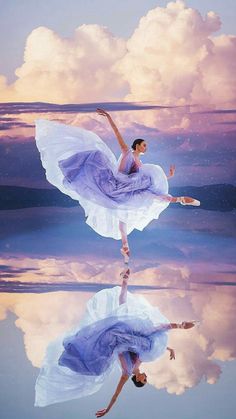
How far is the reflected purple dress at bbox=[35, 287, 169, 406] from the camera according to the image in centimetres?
359

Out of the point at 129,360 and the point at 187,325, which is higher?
the point at 187,325

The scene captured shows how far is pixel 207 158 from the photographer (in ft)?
35.7

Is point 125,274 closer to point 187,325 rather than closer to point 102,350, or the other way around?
point 187,325

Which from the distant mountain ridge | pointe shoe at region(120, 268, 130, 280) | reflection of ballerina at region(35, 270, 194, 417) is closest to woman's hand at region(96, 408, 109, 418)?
reflection of ballerina at region(35, 270, 194, 417)

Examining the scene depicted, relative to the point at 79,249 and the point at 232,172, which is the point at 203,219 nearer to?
the point at 232,172

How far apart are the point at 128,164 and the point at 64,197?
5113 millimetres

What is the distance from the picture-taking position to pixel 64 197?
39.0 ft

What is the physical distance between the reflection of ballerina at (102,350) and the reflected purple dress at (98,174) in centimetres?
169

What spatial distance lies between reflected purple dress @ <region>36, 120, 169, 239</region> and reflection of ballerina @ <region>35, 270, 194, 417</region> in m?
Answer: 1.69

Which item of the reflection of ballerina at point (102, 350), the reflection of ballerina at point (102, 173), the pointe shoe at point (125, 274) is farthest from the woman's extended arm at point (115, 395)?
the reflection of ballerina at point (102, 173)

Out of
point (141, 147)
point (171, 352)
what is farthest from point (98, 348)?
point (141, 147)

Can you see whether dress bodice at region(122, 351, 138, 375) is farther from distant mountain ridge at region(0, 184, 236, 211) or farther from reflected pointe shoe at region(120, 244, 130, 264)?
distant mountain ridge at region(0, 184, 236, 211)

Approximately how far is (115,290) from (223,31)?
17.6 feet

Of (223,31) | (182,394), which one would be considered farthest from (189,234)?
(182,394)
